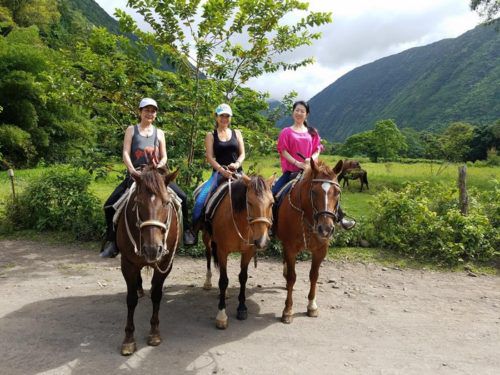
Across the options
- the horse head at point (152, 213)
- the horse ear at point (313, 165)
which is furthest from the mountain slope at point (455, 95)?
the horse head at point (152, 213)

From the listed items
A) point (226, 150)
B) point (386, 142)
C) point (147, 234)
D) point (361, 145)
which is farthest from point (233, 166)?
point (361, 145)

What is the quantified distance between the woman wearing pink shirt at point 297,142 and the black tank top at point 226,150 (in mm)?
758

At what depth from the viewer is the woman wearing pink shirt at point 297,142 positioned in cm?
556

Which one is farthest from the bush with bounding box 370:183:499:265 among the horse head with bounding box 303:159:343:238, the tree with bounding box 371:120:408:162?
the tree with bounding box 371:120:408:162

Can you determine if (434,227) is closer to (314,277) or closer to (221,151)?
(314,277)

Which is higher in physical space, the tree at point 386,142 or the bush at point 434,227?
the tree at point 386,142

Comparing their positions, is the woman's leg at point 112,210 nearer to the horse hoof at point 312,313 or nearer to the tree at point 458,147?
the horse hoof at point 312,313

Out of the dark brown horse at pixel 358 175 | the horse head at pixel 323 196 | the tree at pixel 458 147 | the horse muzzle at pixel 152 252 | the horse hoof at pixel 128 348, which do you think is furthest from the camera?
the tree at pixel 458 147

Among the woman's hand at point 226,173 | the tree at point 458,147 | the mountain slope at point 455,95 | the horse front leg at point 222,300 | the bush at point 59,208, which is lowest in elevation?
the horse front leg at point 222,300

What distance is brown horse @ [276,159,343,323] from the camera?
174 inches

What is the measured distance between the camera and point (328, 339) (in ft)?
14.7

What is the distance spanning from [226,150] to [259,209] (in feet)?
5.42

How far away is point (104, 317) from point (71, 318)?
17.0 inches

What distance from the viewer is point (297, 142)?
223 inches
